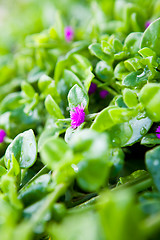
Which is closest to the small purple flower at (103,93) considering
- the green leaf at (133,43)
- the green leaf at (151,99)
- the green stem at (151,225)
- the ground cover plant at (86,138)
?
the ground cover plant at (86,138)

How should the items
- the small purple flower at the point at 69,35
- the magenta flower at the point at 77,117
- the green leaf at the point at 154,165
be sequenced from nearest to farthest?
1. the green leaf at the point at 154,165
2. the magenta flower at the point at 77,117
3. the small purple flower at the point at 69,35

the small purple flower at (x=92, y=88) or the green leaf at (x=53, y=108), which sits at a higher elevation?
the green leaf at (x=53, y=108)

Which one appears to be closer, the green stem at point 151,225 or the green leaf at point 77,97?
the green stem at point 151,225

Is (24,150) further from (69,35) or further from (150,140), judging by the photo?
(69,35)

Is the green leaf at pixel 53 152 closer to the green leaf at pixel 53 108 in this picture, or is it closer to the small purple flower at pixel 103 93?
the green leaf at pixel 53 108

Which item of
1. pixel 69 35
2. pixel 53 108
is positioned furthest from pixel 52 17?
pixel 53 108

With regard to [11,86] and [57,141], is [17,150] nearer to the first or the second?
[57,141]

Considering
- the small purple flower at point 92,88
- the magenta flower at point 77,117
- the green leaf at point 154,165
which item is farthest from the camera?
the small purple flower at point 92,88

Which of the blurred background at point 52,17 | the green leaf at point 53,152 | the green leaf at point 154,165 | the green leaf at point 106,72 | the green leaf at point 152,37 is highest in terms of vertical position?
the blurred background at point 52,17
